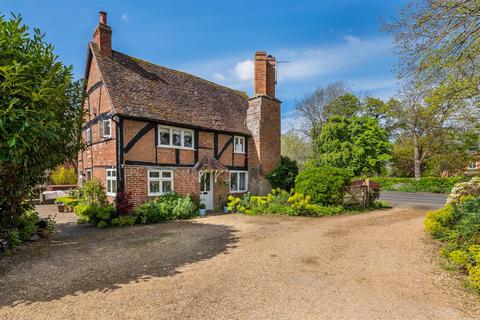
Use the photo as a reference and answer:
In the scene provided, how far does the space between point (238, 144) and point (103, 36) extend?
921 centimetres

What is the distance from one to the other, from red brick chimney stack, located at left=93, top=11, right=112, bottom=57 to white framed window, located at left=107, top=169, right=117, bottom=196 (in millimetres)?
6243

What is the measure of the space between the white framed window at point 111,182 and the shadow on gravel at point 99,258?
2382 millimetres

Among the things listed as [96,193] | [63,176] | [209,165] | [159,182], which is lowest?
[96,193]

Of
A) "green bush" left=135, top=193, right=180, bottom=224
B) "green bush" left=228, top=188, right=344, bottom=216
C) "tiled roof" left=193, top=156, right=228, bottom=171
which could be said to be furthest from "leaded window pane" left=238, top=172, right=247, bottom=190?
"green bush" left=135, top=193, right=180, bottom=224

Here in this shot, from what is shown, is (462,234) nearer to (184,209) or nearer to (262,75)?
(184,209)

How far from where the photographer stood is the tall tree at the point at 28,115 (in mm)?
5621

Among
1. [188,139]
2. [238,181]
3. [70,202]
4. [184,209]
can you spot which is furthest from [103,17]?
[238,181]

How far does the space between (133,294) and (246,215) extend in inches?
343

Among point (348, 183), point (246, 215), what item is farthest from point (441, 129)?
point (246, 215)

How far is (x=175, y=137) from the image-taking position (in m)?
13.2

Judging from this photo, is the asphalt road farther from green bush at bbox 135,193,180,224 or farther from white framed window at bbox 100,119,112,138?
white framed window at bbox 100,119,112,138

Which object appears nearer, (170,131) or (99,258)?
(99,258)

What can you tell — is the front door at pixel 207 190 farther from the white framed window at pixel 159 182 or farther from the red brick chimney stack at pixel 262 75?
the red brick chimney stack at pixel 262 75

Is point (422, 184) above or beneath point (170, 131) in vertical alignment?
beneath
